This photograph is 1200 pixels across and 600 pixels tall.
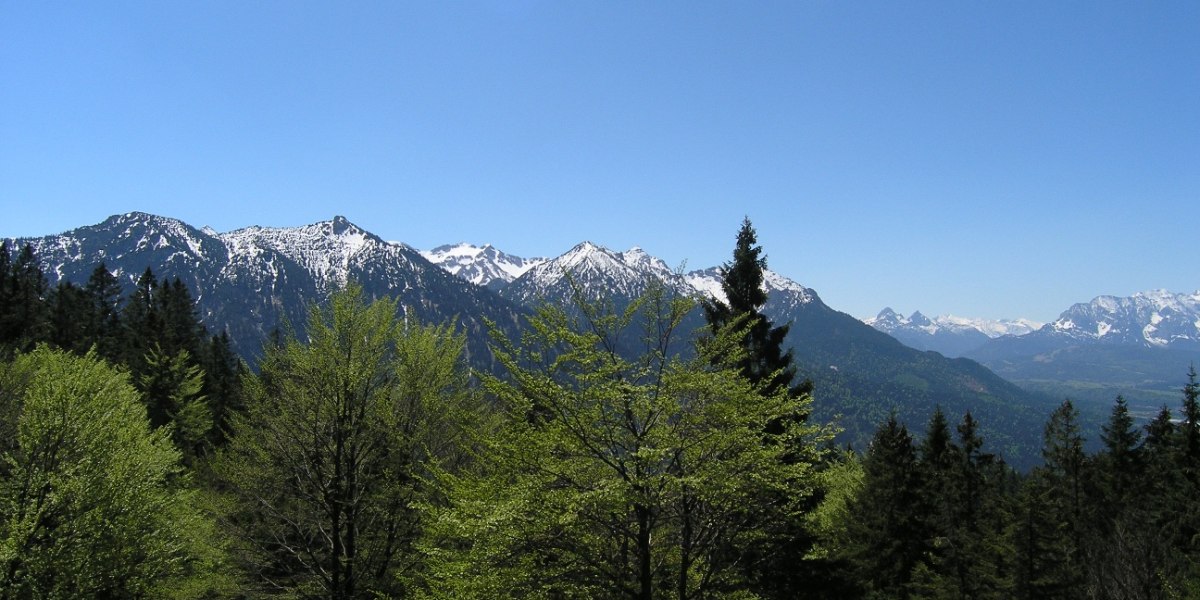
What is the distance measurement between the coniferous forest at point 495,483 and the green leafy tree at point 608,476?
54 millimetres

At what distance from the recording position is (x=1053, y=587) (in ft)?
82.6

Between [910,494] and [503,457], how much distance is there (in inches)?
1119

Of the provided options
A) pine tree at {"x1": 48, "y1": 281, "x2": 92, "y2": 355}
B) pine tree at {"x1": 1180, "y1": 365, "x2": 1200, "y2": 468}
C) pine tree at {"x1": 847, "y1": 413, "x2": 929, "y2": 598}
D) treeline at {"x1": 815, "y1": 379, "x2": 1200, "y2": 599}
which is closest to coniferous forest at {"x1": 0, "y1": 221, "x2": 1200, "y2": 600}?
treeline at {"x1": 815, "y1": 379, "x2": 1200, "y2": 599}

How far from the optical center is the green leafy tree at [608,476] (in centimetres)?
1027

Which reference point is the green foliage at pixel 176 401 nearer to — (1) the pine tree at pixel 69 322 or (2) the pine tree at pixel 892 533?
(1) the pine tree at pixel 69 322

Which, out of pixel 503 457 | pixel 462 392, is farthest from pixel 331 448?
pixel 503 457

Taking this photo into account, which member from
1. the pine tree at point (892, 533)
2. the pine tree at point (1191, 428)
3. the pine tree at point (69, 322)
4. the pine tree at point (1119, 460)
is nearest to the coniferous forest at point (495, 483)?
the pine tree at point (892, 533)

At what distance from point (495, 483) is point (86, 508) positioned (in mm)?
13236

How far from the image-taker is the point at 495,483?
11.0 m

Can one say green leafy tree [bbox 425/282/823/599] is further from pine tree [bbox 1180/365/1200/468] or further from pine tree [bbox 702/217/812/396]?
pine tree [bbox 1180/365/1200/468]

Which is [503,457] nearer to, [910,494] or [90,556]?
[90,556]

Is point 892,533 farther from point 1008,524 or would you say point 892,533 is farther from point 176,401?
point 176,401

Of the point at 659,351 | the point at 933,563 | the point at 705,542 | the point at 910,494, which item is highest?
the point at 659,351

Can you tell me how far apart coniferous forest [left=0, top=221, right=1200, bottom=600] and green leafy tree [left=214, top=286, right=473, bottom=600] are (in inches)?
2.8
